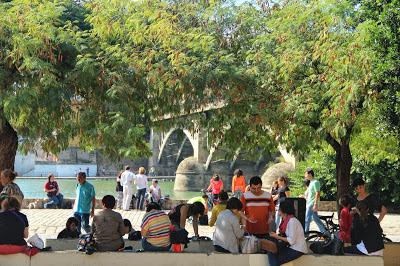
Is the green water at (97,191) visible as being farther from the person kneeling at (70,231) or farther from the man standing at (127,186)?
the person kneeling at (70,231)

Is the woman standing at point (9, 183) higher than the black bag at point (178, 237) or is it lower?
higher

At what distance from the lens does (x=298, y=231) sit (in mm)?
9414

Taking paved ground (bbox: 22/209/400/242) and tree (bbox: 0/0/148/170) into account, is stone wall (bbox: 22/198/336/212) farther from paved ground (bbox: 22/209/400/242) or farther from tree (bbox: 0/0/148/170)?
tree (bbox: 0/0/148/170)

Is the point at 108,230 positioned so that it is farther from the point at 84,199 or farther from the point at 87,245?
the point at 84,199

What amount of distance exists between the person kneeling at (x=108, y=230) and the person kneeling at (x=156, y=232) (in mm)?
341

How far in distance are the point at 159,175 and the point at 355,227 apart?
11141 centimetres

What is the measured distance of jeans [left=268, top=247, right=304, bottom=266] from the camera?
9477mm

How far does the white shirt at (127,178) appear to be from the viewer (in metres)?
25.4

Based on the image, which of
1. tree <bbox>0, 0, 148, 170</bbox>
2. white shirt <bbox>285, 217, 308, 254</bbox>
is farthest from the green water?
white shirt <bbox>285, 217, 308, 254</bbox>

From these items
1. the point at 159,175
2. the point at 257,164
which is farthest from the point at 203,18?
the point at 159,175

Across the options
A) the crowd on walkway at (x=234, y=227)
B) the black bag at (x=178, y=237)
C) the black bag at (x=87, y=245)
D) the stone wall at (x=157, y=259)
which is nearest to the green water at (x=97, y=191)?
the crowd on walkway at (x=234, y=227)

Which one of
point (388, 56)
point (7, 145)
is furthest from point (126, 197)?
point (388, 56)

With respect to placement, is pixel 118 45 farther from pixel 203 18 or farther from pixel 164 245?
pixel 164 245

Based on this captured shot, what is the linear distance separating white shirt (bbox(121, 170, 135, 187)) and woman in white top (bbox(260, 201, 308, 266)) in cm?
1602
